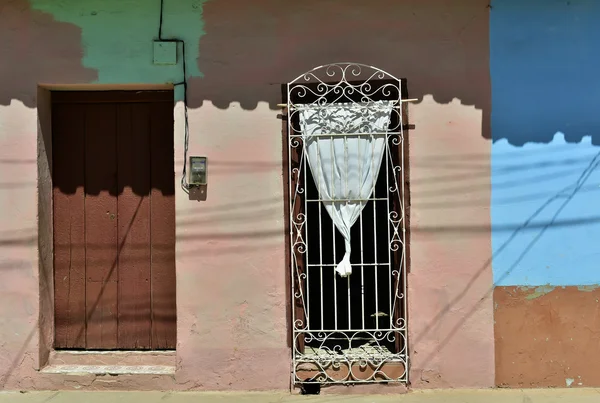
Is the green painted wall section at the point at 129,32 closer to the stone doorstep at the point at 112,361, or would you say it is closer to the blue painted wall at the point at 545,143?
the stone doorstep at the point at 112,361

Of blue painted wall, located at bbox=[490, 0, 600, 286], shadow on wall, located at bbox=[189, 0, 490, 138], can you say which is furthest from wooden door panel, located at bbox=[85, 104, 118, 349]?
blue painted wall, located at bbox=[490, 0, 600, 286]

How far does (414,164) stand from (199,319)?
2.01 metres

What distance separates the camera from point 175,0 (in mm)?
4598

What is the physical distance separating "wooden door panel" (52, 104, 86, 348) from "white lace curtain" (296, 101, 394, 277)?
6.17 ft

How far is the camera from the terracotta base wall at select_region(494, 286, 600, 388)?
449cm

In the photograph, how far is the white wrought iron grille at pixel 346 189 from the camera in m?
4.51

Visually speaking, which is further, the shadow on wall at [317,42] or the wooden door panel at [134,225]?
the wooden door panel at [134,225]

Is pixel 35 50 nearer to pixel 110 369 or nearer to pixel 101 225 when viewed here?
pixel 101 225

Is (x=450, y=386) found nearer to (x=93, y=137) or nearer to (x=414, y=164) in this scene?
(x=414, y=164)

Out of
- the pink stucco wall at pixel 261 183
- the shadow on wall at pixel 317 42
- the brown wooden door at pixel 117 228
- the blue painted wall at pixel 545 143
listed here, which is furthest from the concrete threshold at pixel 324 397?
the shadow on wall at pixel 317 42

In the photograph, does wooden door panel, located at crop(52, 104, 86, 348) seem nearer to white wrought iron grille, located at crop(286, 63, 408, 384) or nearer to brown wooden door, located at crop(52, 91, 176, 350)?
brown wooden door, located at crop(52, 91, 176, 350)

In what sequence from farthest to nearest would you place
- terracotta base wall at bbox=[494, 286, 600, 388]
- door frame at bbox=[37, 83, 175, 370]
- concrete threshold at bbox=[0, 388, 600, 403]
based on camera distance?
door frame at bbox=[37, 83, 175, 370] < terracotta base wall at bbox=[494, 286, 600, 388] < concrete threshold at bbox=[0, 388, 600, 403]

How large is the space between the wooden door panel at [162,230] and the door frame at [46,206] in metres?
0.34

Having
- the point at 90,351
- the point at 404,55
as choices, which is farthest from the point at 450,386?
the point at 90,351
